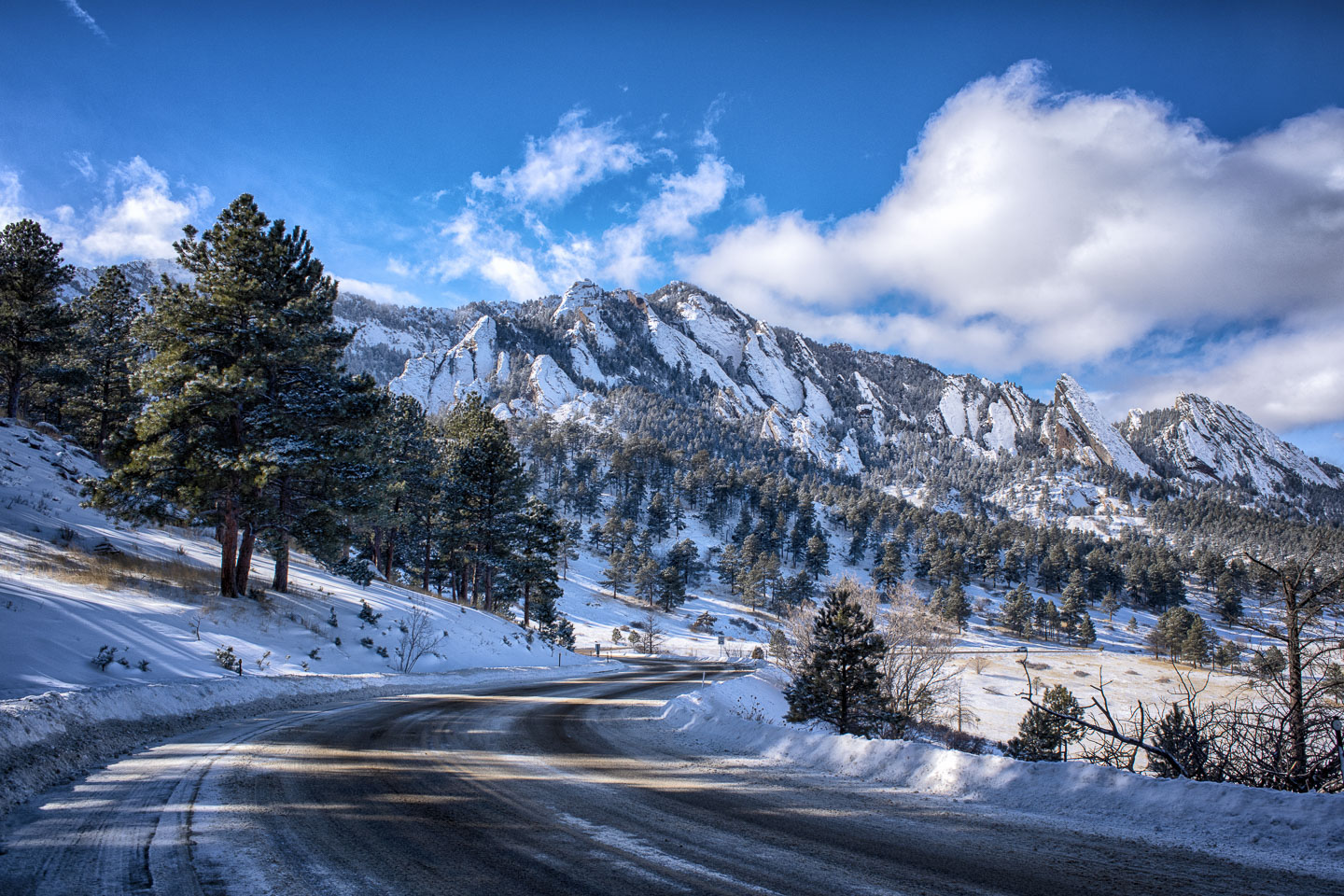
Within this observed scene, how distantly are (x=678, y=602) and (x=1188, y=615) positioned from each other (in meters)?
63.7

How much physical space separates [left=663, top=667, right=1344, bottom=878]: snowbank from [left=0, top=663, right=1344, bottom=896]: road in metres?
0.35

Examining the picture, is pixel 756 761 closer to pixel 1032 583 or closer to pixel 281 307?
pixel 281 307

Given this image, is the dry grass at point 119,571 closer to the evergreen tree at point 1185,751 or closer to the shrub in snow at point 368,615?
the shrub in snow at point 368,615

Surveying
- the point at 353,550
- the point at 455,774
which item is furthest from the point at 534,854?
the point at 353,550

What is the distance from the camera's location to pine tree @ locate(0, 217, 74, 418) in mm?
27859

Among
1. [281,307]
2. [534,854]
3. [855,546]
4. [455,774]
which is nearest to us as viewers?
[534,854]

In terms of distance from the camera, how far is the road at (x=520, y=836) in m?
3.44

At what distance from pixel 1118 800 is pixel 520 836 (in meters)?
4.92

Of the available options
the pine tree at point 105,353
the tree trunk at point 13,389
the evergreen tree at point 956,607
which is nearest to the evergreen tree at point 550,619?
the pine tree at point 105,353

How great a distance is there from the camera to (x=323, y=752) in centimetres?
686

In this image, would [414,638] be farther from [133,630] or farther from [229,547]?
[133,630]

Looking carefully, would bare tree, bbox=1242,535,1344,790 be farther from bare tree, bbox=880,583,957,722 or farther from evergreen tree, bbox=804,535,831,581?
evergreen tree, bbox=804,535,831,581

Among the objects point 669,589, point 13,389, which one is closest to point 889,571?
point 669,589

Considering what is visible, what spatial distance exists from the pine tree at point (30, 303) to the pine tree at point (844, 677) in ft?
130
